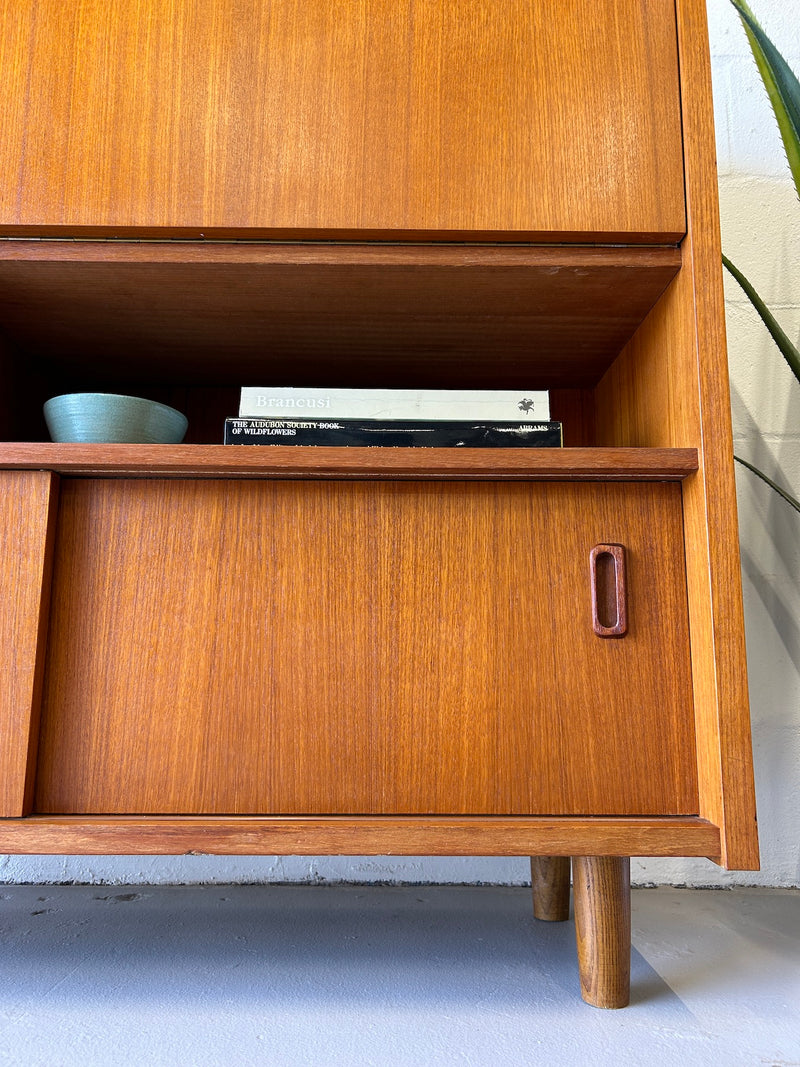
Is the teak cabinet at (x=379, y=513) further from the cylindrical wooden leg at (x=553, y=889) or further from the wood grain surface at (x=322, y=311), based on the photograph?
the cylindrical wooden leg at (x=553, y=889)

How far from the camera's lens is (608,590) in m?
0.54

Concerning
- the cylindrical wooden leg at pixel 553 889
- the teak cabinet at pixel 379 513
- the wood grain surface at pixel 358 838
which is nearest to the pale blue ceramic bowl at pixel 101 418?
the teak cabinet at pixel 379 513

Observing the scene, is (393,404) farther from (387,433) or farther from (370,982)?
(370,982)

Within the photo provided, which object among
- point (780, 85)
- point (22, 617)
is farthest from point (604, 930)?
point (780, 85)

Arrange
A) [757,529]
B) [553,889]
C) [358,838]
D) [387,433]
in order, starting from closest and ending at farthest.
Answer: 1. [358,838]
2. [387,433]
3. [553,889]
4. [757,529]

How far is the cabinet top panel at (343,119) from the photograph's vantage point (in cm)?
56

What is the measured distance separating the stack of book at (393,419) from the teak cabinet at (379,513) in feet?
0.24

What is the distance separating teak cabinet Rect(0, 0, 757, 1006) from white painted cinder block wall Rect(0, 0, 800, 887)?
37 centimetres

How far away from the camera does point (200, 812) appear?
519mm

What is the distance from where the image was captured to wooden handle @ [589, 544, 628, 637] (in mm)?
535

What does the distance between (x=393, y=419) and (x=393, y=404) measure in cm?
2

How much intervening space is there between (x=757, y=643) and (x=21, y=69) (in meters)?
0.89

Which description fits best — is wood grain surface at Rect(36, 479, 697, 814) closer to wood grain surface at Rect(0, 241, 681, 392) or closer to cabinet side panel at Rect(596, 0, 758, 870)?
cabinet side panel at Rect(596, 0, 758, 870)

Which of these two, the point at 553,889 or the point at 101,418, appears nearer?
the point at 101,418
